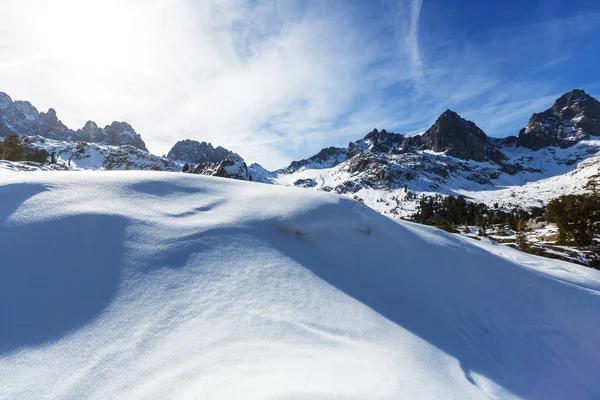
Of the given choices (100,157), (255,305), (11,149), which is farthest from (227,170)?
(100,157)

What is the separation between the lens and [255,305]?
441 cm

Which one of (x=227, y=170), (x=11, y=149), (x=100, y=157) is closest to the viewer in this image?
(x=11, y=149)

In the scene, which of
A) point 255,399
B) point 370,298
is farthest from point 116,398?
point 370,298

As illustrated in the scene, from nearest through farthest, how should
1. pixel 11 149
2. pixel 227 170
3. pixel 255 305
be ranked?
pixel 255 305 → pixel 11 149 → pixel 227 170

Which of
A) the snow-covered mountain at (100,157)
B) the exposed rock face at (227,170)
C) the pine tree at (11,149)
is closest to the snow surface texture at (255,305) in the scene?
the pine tree at (11,149)

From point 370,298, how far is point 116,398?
13.4ft

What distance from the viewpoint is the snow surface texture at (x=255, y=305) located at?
3.21 m

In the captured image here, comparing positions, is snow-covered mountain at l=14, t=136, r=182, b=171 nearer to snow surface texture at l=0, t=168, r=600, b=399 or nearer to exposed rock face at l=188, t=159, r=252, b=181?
exposed rock face at l=188, t=159, r=252, b=181

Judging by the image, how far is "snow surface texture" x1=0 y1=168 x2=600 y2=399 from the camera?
10.5ft

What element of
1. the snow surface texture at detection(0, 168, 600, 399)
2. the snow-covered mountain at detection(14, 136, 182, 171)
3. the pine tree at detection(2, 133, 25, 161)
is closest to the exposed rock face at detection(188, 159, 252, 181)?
the pine tree at detection(2, 133, 25, 161)

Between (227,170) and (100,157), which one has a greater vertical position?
(100,157)

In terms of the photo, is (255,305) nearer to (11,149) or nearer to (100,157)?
(11,149)

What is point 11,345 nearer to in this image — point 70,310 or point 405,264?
point 70,310

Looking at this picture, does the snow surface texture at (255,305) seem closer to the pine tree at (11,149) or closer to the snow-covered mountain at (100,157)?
the pine tree at (11,149)
